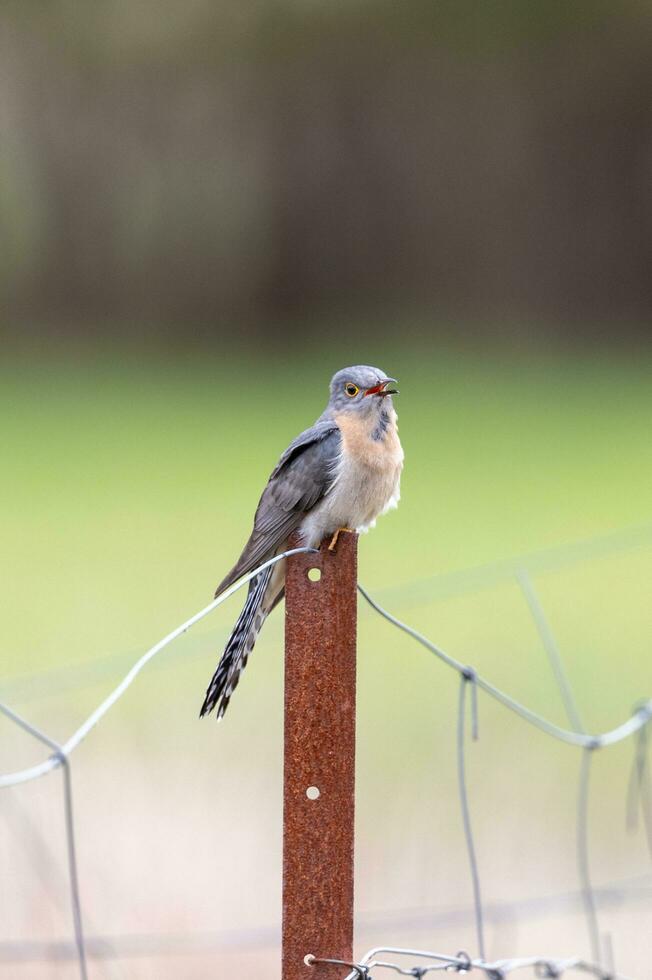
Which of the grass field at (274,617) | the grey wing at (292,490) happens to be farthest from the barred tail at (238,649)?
the grass field at (274,617)

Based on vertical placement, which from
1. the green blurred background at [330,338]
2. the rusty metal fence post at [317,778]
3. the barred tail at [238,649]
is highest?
the green blurred background at [330,338]

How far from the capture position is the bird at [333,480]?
313 centimetres

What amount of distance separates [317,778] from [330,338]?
16.6 m

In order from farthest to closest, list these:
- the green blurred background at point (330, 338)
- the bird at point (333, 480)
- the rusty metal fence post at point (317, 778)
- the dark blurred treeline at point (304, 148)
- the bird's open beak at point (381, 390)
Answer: the dark blurred treeline at point (304, 148)
the green blurred background at point (330, 338)
the bird's open beak at point (381, 390)
the bird at point (333, 480)
the rusty metal fence post at point (317, 778)

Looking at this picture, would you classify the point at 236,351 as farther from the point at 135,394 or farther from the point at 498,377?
the point at 498,377

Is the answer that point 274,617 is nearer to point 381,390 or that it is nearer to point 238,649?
point 381,390

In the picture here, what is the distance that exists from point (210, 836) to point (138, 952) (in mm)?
658

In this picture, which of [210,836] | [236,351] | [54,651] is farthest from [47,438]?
[210,836]

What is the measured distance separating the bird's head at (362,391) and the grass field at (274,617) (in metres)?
1.13

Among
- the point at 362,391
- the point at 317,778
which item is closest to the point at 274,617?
the point at 362,391

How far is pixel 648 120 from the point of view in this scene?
59.9ft

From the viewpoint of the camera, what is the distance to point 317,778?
2127mm

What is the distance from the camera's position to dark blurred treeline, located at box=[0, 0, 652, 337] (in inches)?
707

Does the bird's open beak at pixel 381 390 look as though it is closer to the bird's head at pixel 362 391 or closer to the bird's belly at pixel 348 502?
the bird's head at pixel 362 391
